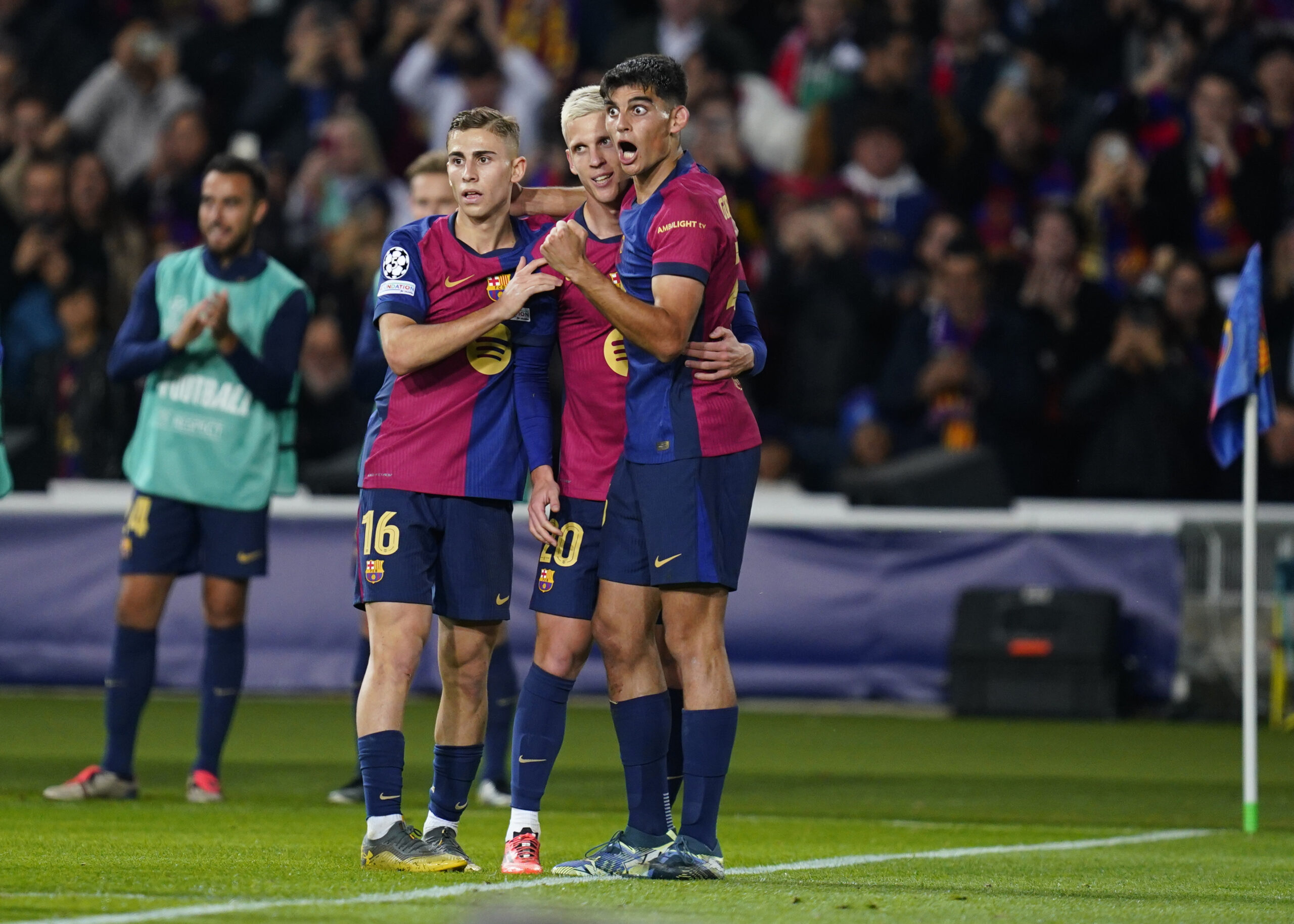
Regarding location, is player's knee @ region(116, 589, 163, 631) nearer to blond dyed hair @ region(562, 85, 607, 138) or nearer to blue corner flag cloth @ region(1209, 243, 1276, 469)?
blond dyed hair @ region(562, 85, 607, 138)

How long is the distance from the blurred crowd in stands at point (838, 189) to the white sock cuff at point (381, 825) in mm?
7647

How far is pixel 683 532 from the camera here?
544cm

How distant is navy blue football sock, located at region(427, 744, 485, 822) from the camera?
584 cm

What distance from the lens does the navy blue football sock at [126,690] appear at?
7977 mm

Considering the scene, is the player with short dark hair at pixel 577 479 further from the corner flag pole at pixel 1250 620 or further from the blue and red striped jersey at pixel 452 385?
the corner flag pole at pixel 1250 620

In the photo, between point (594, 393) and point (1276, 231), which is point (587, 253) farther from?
point (1276, 231)

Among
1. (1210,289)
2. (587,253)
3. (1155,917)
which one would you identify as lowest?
(1155,917)

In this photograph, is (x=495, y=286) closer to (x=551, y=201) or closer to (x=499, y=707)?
(x=551, y=201)

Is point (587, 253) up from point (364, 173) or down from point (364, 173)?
down

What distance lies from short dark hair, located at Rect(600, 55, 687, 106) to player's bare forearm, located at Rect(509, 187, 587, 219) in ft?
2.75

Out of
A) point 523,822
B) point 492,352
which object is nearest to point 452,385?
point 492,352

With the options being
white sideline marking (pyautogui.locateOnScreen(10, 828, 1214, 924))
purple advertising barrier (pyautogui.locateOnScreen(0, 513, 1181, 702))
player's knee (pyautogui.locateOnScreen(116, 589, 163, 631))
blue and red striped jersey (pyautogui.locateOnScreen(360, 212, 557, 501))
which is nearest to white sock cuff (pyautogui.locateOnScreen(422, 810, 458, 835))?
white sideline marking (pyautogui.locateOnScreen(10, 828, 1214, 924))

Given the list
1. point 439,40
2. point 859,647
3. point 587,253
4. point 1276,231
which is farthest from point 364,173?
point 587,253

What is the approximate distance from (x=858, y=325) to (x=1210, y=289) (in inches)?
94.1
